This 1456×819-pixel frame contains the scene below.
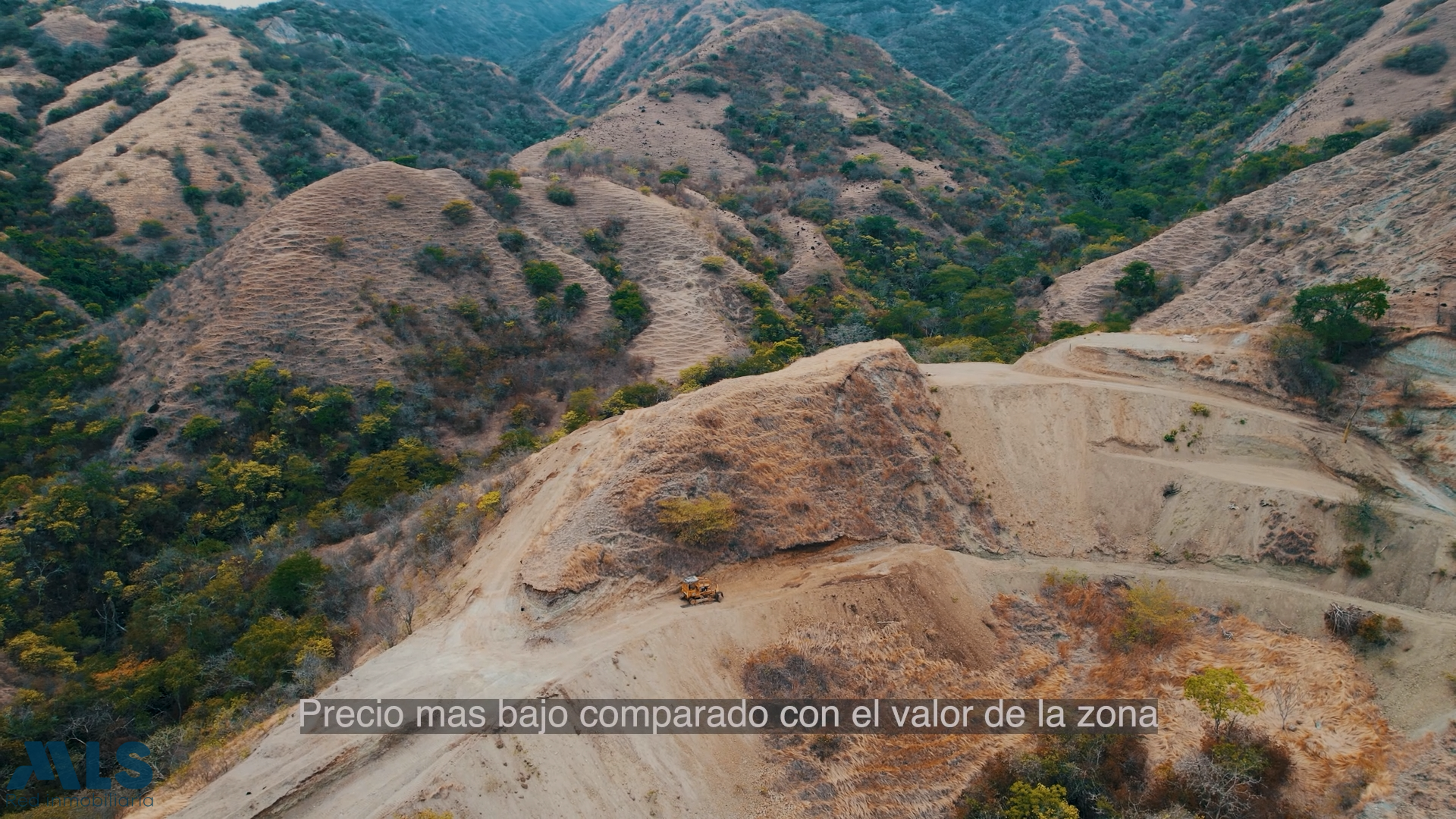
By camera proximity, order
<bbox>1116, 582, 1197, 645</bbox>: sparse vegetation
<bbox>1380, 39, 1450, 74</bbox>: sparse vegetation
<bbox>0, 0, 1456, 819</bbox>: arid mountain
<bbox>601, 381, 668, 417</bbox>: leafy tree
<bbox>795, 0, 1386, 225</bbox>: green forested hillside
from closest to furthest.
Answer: <bbox>0, 0, 1456, 819</bbox>: arid mountain, <bbox>1116, 582, 1197, 645</bbox>: sparse vegetation, <bbox>601, 381, 668, 417</bbox>: leafy tree, <bbox>1380, 39, 1450, 74</bbox>: sparse vegetation, <bbox>795, 0, 1386, 225</bbox>: green forested hillside

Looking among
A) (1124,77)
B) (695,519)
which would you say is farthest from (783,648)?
(1124,77)

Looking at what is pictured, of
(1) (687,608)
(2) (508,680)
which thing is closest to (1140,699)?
(1) (687,608)

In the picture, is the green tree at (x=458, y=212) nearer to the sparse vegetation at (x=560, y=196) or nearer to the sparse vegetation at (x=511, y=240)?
the sparse vegetation at (x=511, y=240)

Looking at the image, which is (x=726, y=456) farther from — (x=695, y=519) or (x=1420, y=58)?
(x=1420, y=58)

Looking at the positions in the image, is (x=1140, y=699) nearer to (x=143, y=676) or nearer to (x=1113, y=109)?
(x=143, y=676)

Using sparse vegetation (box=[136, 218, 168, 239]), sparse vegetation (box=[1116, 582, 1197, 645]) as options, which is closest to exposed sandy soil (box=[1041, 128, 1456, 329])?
sparse vegetation (box=[1116, 582, 1197, 645])

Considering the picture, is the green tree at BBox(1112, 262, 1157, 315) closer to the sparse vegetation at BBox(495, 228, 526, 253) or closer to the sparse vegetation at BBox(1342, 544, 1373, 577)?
the sparse vegetation at BBox(1342, 544, 1373, 577)
